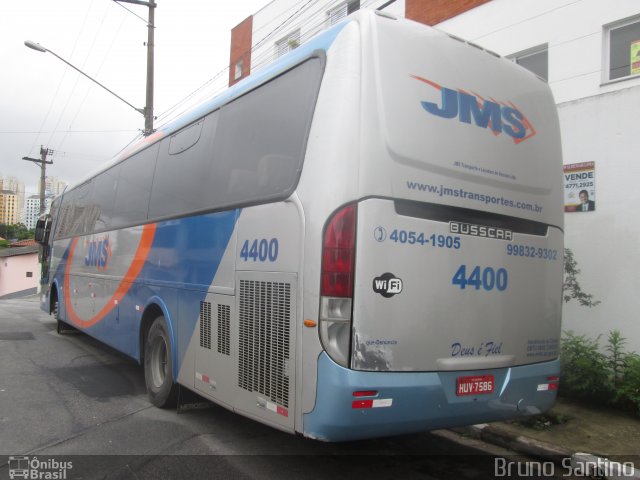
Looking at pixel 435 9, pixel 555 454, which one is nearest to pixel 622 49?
pixel 435 9

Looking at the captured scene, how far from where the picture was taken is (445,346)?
12.3ft

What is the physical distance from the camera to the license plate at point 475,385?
150 inches

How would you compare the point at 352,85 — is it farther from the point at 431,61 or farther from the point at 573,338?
the point at 573,338

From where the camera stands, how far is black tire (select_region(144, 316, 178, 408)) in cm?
583

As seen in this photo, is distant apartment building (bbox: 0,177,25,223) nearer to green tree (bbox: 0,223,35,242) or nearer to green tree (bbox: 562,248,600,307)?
green tree (bbox: 0,223,35,242)

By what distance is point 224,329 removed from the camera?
15.1 ft

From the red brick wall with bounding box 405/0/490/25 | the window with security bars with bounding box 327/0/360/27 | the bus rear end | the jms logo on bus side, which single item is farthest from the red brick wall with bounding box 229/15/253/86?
the bus rear end

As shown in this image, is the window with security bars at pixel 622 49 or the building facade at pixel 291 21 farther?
the building facade at pixel 291 21

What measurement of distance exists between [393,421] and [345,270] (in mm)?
1086

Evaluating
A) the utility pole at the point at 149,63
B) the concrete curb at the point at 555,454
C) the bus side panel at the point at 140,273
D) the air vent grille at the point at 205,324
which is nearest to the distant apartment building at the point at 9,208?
the utility pole at the point at 149,63

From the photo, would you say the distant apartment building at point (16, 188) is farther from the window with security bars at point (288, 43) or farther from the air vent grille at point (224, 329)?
the air vent grille at point (224, 329)

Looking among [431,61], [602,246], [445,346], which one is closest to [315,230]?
[445,346]

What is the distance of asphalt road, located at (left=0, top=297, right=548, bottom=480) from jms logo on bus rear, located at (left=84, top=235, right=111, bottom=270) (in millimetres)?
2045

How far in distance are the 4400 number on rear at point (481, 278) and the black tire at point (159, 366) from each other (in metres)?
3.34
